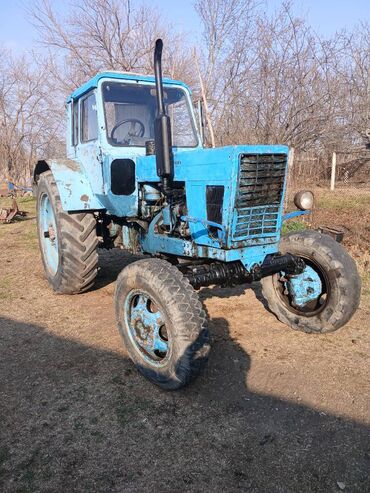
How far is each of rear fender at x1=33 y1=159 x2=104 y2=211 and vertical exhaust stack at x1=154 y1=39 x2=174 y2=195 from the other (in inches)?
55.6

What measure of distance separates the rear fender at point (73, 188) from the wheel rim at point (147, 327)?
1.50 m

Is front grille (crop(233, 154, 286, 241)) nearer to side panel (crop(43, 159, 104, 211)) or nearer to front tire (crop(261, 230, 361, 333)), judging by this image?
front tire (crop(261, 230, 361, 333))

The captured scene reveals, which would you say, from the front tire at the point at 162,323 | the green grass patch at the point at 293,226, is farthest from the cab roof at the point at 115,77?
the green grass patch at the point at 293,226

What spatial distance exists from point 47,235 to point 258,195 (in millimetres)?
3066

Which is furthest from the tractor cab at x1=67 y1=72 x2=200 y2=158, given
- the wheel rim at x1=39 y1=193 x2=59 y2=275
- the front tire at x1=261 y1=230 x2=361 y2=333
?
the front tire at x1=261 y1=230 x2=361 y2=333

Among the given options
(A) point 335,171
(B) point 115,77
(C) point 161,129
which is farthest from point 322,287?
(A) point 335,171

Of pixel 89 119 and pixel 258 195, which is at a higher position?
pixel 89 119

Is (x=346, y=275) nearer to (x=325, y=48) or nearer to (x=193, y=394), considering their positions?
(x=193, y=394)

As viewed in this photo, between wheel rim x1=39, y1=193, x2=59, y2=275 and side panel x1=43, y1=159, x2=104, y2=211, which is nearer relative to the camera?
side panel x1=43, y1=159, x2=104, y2=211

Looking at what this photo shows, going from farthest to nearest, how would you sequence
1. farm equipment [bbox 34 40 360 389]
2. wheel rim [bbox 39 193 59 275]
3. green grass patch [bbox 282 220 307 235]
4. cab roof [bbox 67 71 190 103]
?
green grass patch [bbox 282 220 307 235]
wheel rim [bbox 39 193 59 275]
cab roof [bbox 67 71 190 103]
farm equipment [bbox 34 40 360 389]

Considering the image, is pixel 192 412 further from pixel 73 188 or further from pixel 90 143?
pixel 90 143

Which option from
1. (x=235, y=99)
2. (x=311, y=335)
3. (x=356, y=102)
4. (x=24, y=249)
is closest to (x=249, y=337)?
(x=311, y=335)

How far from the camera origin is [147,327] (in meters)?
3.26

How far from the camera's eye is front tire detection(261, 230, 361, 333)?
3646mm
